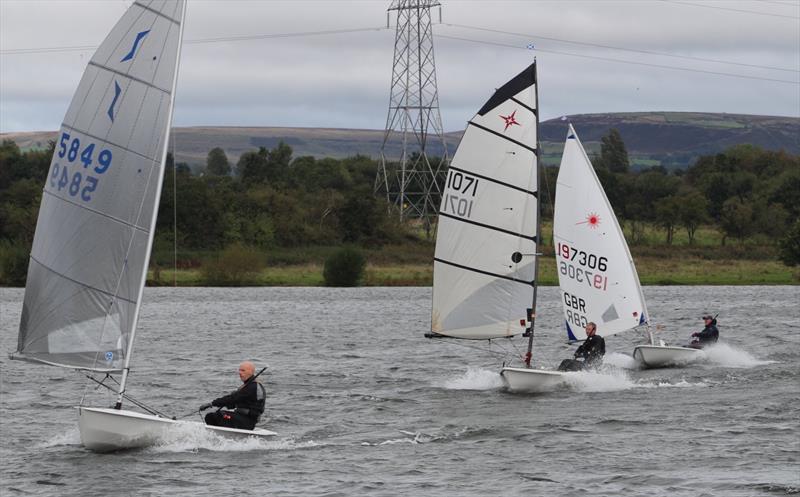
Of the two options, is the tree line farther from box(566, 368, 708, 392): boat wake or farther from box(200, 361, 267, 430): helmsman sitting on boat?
box(200, 361, 267, 430): helmsman sitting on boat

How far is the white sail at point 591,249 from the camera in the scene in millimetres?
35219

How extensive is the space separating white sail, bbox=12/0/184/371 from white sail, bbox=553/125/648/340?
52.2 feet

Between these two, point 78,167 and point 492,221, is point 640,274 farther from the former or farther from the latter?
point 78,167

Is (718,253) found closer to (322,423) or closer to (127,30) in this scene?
(322,423)

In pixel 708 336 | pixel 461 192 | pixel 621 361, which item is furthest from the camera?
pixel 708 336

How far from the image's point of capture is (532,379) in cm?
3030

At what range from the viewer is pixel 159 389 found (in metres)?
33.9

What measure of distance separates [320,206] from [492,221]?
75.6 m

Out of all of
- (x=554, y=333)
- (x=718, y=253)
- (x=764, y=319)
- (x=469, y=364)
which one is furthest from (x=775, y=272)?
(x=469, y=364)

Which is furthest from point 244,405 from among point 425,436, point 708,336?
point 708,336

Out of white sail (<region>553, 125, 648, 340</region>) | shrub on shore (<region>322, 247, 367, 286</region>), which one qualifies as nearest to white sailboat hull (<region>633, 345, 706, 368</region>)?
white sail (<region>553, 125, 648, 340</region>)

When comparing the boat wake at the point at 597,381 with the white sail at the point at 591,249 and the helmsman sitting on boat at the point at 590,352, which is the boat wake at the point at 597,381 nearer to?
the helmsman sitting on boat at the point at 590,352

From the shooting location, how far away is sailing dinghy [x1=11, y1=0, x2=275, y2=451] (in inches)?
832

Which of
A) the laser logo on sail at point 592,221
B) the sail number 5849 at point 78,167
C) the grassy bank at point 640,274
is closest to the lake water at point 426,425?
the laser logo on sail at point 592,221
